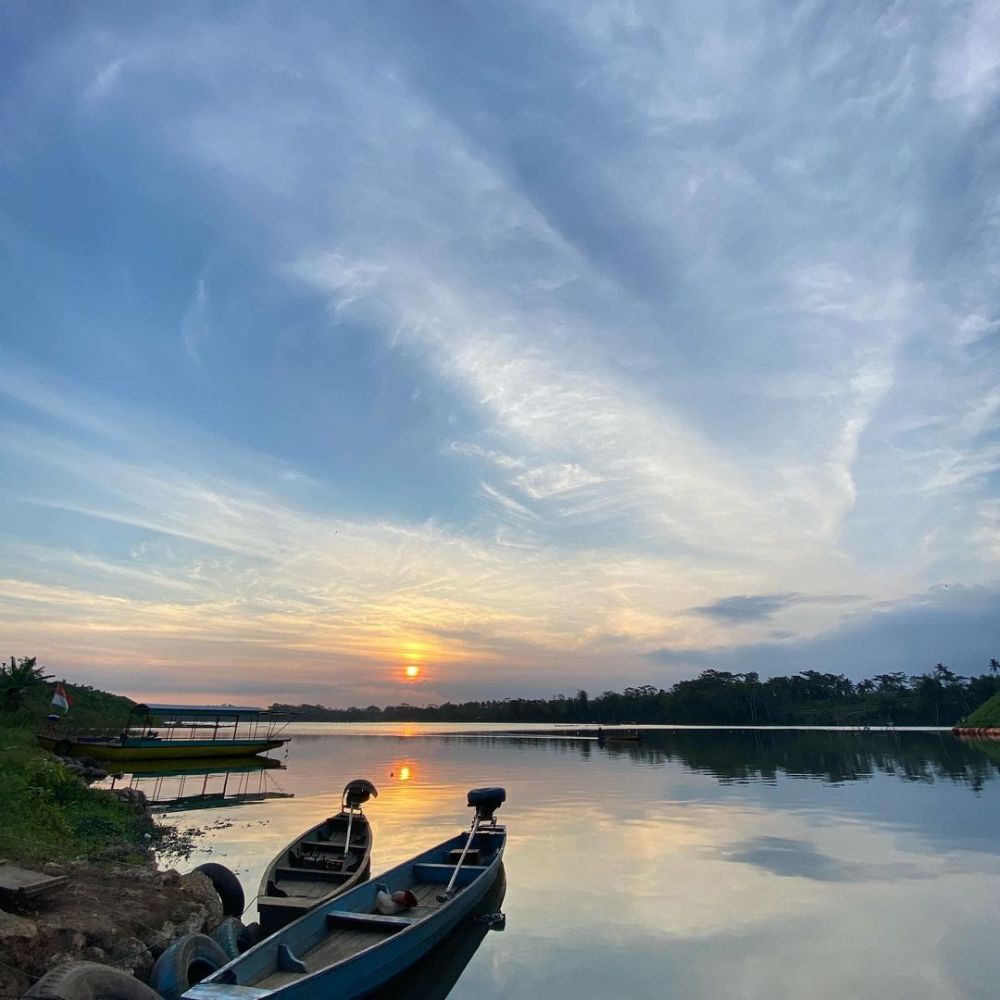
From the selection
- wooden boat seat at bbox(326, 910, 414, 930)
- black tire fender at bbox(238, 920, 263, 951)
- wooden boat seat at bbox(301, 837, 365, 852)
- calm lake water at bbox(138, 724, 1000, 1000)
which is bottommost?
calm lake water at bbox(138, 724, 1000, 1000)

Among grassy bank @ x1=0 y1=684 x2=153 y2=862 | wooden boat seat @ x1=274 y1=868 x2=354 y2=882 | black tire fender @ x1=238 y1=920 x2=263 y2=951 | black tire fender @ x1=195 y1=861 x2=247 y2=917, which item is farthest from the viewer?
wooden boat seat @ x1=274 y1=868 x2=354 y2=882

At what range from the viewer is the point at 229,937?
10.6 metres

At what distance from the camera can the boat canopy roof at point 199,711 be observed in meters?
43.4

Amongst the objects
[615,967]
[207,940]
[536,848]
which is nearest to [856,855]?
[536,848]

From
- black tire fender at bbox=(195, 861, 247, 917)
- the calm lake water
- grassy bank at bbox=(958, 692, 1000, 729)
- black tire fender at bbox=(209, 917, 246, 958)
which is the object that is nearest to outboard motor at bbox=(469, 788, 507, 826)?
the calm lake water

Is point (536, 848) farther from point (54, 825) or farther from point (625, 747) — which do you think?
point (625, 747)

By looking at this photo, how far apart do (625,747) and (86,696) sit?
7025cm

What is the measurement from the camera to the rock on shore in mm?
8266

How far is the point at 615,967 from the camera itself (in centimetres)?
1210

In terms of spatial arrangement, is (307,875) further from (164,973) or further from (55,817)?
(55,817)

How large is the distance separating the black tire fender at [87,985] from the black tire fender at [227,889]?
646cm

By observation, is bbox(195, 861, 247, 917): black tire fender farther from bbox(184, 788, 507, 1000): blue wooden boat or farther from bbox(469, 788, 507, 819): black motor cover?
bbox(469, 788, 507, 819): black motor cover

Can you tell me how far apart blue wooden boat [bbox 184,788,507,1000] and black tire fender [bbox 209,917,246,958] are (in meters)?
1.14

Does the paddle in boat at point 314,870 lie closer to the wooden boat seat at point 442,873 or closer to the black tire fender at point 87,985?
the wooden boat seat at point 442,873
